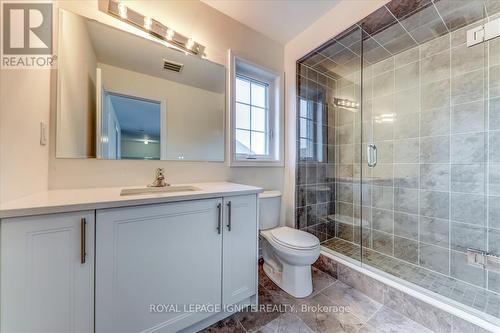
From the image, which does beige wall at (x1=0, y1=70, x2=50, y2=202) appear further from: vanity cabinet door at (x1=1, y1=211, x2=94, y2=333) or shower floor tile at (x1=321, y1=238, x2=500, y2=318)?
shower floor tile at (x1=321, y1=238, x2=500, y2=318)

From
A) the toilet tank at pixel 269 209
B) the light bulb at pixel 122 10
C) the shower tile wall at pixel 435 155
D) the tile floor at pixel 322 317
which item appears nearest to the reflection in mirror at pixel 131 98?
the light bulb at pixel 122 10

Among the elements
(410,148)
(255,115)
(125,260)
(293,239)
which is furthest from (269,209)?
(410,148)

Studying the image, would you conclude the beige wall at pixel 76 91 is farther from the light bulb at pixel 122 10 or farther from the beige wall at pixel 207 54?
the light bulb at pixel 122 10

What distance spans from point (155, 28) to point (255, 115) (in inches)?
44.0

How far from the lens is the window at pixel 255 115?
190 centimetres

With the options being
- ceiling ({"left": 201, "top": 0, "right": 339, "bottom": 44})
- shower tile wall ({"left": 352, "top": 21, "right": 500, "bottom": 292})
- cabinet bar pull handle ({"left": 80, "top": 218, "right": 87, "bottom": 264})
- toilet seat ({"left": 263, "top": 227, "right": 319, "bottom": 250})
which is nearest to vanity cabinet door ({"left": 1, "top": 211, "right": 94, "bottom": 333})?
cabinet bar pull handle ({"left": 80, "top": 218, "right": 87, "bottom": 264})

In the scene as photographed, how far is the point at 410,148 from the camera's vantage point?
2.01 metres

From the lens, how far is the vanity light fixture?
1302 mm

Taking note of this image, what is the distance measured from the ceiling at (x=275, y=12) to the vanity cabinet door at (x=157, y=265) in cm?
171

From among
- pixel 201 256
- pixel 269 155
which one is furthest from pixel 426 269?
pixel 201 256

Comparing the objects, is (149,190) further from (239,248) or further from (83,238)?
(239,248)

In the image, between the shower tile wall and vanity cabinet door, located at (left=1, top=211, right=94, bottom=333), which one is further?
the shower tile wall

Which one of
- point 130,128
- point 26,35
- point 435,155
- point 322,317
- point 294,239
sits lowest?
point 322,317

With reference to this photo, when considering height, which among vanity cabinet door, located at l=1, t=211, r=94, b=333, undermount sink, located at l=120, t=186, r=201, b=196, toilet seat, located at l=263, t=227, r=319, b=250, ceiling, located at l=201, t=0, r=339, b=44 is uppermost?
ceiling, located at l=201, t=0, r=339, b=44
